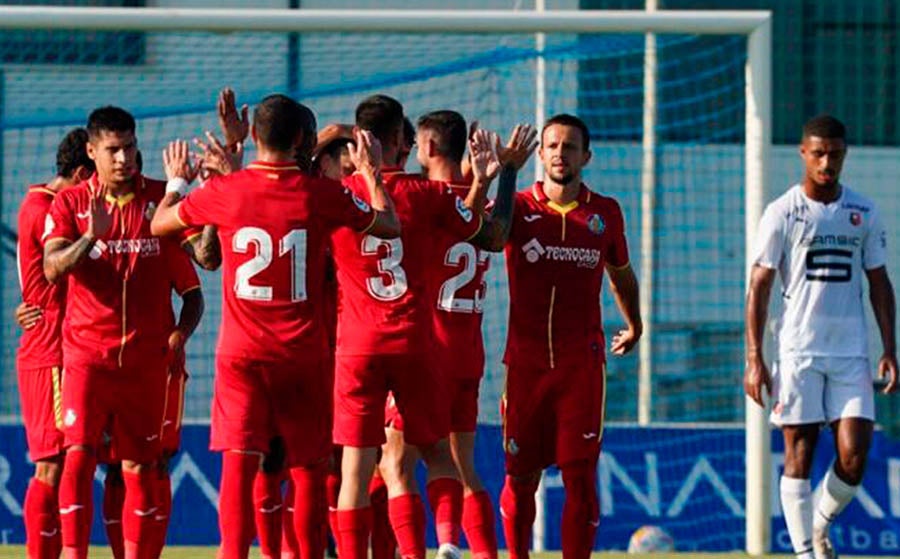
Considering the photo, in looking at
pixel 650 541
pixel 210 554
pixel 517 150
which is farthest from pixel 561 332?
pixel 650 541

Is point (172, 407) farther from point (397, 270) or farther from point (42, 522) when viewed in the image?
point (397, 270)

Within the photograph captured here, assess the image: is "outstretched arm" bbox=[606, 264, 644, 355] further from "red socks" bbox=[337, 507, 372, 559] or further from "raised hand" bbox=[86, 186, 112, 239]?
"raised hand" bbox=[86, 186, 112, 239]

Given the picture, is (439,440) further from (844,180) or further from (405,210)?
(844,180)

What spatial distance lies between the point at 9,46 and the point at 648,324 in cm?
460

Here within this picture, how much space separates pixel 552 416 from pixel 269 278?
186 centimetres

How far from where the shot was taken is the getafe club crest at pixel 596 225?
10352 mm

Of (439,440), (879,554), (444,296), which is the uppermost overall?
(444,296)

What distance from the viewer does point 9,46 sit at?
15.1 metres

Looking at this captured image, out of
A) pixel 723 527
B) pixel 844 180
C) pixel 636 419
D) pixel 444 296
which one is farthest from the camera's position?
pixel 844 180

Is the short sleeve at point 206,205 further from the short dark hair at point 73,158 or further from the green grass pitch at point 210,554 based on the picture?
the green grass pitch at point 210,554

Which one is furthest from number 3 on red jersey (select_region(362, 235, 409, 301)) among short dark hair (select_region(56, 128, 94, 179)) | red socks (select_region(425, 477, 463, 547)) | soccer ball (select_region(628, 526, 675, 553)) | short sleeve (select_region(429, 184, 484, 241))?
soccer ball (select_region(628, 526, 675, 553))

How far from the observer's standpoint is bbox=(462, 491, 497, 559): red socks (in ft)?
32.8

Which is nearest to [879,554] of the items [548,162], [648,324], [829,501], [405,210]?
[648,324]

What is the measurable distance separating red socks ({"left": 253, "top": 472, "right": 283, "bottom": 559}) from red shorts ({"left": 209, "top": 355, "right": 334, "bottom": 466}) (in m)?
0.47
